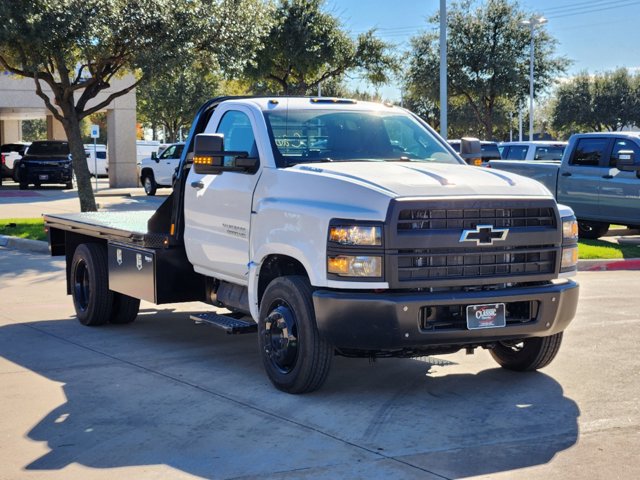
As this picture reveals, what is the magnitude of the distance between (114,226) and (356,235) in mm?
3906

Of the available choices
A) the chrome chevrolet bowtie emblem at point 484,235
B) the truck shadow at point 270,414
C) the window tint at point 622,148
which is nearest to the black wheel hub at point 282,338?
the truck shadow at point 270,414

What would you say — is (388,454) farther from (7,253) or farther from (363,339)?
(7,253)

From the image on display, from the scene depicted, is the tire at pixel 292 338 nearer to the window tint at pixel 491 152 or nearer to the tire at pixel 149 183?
the window tint at pixel 491 152

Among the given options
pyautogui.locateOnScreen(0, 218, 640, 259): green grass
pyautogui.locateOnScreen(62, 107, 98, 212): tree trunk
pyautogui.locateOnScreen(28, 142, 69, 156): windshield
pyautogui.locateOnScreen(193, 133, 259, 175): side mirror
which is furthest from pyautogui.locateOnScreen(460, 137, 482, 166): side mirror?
pyautogui.locateOnScreen(28, 142, 69, 156): windshield

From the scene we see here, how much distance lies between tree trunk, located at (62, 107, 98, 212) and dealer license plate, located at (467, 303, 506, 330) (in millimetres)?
15725

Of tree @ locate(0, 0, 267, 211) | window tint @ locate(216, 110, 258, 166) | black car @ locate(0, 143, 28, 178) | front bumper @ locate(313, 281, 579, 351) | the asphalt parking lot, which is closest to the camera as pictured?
the asphalt parking lot

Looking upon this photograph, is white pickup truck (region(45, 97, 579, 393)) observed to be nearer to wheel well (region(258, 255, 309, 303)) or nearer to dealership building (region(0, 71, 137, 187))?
wheel well (region(258, 255, 309, 303))

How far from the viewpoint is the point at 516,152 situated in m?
23.3

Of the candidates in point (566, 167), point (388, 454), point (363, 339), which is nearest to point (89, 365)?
point (363, 339)

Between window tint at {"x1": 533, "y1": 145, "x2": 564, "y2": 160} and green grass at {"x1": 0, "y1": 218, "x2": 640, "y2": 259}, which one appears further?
window tint at {"x1": 533, "y1": 145, "x2": 564, "y2": 160}

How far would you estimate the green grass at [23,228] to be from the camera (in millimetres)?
18781

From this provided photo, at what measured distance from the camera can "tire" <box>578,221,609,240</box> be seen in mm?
18984

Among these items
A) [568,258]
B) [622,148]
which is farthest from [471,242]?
[622,148]

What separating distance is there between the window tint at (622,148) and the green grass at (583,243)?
1551 millimetres
